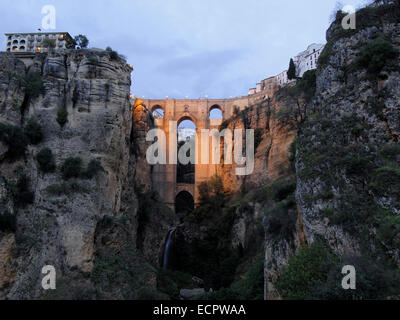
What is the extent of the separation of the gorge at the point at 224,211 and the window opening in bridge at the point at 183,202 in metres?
9.24

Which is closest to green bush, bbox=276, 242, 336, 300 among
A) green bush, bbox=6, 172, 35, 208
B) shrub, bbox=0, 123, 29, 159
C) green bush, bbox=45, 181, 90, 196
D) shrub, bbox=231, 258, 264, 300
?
shrub, bbox=231, 258, 264, 300

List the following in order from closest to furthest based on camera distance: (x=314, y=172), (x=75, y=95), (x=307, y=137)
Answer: (x=314, y=172) < (x=307, y=137) < (x=75, y=95)

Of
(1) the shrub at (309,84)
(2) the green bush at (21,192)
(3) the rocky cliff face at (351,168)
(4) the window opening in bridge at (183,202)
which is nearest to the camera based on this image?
(3) the rocky cliff face at (351,168)

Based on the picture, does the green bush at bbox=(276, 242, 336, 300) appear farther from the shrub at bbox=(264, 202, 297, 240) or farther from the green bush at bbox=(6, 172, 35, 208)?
the green bush at bbox=(6, 172, 35, 208)

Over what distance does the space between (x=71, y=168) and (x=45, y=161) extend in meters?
1.58

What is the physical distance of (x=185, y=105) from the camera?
48.3 m

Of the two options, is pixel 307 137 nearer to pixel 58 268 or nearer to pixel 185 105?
pixel 58 268

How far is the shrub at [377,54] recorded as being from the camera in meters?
16.0

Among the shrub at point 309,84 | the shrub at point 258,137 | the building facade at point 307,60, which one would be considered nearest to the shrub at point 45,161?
the shrub at point 309,84

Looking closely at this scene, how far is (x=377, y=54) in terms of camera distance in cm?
1622

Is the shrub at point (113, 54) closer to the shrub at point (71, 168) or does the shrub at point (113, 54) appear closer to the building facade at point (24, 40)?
the shrub at point (71, 168)

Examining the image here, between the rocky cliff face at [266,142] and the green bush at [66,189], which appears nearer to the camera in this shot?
the green bush at [66,189]
